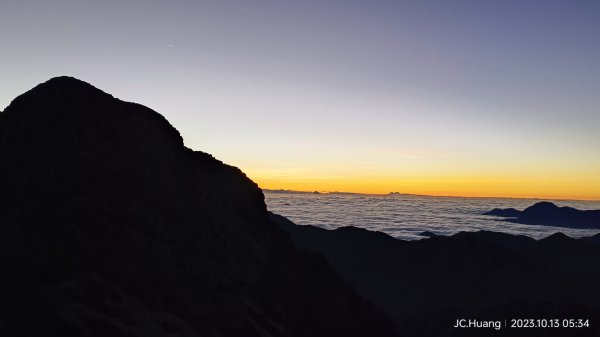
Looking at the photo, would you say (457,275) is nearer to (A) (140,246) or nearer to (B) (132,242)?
(A) (140,246)

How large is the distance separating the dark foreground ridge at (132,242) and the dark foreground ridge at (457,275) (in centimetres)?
2488

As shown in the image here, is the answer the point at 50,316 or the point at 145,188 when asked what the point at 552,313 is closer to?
the point at 145,188

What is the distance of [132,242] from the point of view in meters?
33.5

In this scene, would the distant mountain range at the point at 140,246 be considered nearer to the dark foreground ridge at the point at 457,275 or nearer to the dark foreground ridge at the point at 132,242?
the dark foreground ridge at the point at 132,242

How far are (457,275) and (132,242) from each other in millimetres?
100800

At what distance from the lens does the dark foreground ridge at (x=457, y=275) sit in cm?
6900

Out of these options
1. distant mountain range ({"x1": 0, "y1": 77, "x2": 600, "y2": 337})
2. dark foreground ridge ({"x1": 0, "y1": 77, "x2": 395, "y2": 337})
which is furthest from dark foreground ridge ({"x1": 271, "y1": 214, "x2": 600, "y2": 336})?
dark foreground ridge ({"x1": 0, "y1": 77, "x2": 395, "y2": 337})

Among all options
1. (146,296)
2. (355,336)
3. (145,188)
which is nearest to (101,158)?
(145,188)

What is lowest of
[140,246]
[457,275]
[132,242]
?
[457,275]

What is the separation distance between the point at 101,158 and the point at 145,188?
14.9 feet

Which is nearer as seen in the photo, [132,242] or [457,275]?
[132,242]

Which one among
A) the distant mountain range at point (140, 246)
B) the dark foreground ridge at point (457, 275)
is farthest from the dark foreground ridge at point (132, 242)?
the dark foreground ridge at point (457, 275)

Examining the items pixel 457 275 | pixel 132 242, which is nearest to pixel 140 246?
pixel 132 242

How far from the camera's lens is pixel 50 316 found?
2061cm
